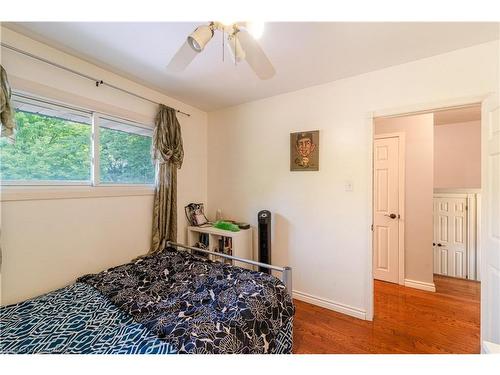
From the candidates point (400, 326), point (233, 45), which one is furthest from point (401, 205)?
point (233, 45)

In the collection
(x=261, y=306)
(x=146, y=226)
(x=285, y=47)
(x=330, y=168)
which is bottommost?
(x=261, y=306)

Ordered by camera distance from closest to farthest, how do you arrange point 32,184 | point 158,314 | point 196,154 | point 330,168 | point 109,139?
point 158,314 < point 32,184 < point 109,139 < point 330,168 < point 196,154

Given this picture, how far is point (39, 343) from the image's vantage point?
1106mm

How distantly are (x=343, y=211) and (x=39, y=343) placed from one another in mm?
2391

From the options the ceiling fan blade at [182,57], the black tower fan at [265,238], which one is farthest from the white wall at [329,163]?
the ceiling fan blade at [182,57]

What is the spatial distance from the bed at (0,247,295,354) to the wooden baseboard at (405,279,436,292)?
2.18 meters

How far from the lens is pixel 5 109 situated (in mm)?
1420

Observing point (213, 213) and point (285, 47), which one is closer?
point (285, 47)

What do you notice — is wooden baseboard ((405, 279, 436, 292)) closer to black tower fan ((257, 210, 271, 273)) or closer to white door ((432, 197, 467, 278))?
A: white door ((432, 197, 467, 278))

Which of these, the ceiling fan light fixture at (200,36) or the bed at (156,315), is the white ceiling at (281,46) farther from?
the bed at (156,315)

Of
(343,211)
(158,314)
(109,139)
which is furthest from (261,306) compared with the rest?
(109,139)

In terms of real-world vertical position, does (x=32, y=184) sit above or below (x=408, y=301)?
above

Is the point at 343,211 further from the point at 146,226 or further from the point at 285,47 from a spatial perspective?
the point at 146,226
